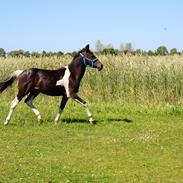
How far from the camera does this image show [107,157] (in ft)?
31.2

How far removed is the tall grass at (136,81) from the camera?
699 inches

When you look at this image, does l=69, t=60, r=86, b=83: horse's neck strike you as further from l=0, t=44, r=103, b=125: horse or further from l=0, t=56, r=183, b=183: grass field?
l=0, t=56, r=183, b=183: grass field

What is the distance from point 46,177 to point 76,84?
5.76 metres

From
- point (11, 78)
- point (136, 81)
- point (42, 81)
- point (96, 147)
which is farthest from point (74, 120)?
point (136, 81)

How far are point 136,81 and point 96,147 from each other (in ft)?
26.6

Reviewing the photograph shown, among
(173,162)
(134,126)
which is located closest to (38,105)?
(134,126)

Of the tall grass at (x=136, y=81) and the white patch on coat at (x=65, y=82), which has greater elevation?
the white patch on coat at (x=65, y=82)

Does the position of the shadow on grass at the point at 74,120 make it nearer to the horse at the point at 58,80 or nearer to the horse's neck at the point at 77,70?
the horse at the point at 58,80

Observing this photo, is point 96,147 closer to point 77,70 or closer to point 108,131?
point 108,131

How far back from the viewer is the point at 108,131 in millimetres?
12617

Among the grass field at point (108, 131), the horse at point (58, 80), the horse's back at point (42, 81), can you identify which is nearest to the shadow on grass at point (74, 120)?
the grass field at point (108, 131)

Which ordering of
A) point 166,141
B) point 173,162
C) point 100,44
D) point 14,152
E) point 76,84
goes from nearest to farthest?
point 173,162 → point 14,152 → point 166,141 → point 76,84 → point 100,44

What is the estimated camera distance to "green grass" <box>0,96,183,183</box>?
8078 mm

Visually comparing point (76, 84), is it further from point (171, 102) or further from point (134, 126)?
point (171, 102)
